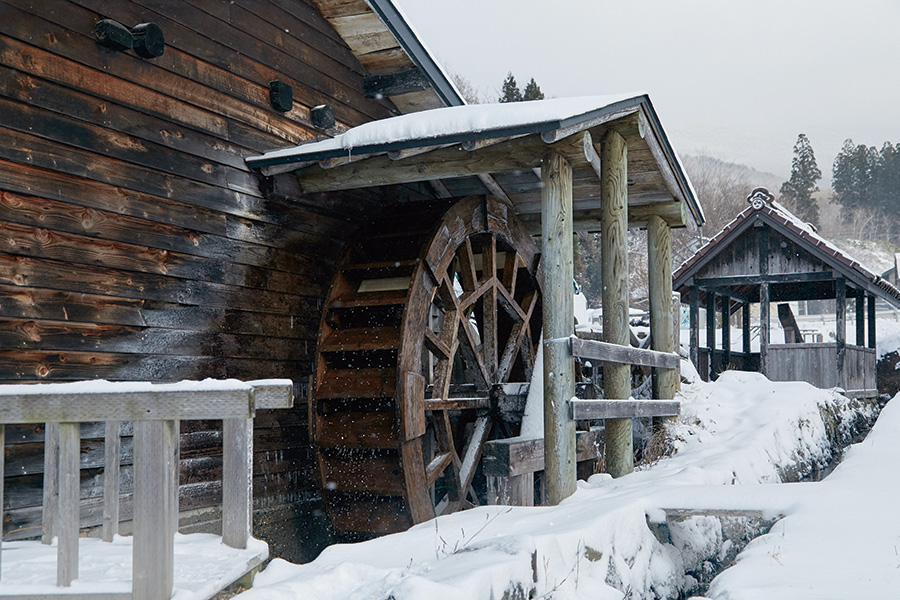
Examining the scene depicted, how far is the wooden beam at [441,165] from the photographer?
5.32 metres

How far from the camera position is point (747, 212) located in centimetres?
1427

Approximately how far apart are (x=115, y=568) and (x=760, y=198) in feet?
44.1

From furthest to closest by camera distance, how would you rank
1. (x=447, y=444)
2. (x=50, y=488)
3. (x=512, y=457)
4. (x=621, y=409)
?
1. (x=447, y=444)
2. (x=621, y=409)
3. (x=512, y=457)
4. (x=50, y=488)

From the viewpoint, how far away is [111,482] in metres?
3.29

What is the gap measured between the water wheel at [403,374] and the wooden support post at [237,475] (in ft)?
9.01

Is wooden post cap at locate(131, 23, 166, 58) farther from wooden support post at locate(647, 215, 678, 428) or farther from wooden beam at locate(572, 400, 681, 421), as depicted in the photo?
wooden support post at locate(647, 215, 678, 428)

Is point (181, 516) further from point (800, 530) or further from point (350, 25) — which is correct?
point (350, 25)

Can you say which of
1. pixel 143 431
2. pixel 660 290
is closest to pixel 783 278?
pixel 660 290

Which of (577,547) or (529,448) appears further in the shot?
(529,448)

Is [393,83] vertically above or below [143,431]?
above

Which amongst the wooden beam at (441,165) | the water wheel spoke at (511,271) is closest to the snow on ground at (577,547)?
the wooden beam at (441,165)

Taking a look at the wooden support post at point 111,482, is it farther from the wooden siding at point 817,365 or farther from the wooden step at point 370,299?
the wooden siding at point 817,365

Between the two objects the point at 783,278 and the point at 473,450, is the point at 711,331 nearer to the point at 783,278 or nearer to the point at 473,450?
the point at 783,278

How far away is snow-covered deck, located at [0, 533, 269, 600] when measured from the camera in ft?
8.15
